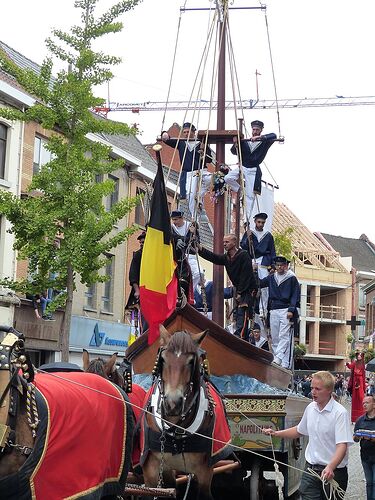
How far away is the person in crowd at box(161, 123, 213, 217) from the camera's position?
14.6 m

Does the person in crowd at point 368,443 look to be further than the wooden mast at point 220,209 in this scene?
No

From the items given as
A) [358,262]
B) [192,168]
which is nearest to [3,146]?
[192,168]

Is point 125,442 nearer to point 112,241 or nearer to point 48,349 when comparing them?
point 112,241

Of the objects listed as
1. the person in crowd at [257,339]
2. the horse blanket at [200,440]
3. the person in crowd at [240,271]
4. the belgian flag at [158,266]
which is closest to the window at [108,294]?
the person in crowd at [257,339]

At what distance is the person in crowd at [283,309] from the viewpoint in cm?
1428

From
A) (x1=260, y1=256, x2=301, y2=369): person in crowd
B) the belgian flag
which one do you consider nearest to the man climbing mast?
(x1=260, y1=256, x2=301, y2=369): person in crowd

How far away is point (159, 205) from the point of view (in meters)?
11.1

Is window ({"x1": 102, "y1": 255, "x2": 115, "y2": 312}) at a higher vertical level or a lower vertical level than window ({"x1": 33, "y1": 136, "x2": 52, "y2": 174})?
lower

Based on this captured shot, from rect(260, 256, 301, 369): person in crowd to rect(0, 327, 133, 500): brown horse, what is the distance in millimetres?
7484

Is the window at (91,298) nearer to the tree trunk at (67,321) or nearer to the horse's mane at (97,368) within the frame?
the tree trunk at (67,321)

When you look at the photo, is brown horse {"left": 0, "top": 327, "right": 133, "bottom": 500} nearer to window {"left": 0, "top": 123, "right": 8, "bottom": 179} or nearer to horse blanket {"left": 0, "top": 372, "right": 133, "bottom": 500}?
horse blanket {"left": 0, "top": 372, "right": 133, "bottom": 500}

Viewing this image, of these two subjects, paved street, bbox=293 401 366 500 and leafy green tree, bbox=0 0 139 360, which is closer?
paved street, bbox=293 401 366 500

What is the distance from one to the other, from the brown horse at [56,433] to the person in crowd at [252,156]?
8.01 meters

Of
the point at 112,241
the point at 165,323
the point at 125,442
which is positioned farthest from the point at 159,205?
the point at 112,241
